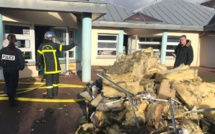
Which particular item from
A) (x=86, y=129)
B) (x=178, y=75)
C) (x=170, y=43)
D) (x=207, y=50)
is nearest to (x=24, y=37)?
(x=86, y=129)

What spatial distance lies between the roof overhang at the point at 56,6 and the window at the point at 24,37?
5.13ft

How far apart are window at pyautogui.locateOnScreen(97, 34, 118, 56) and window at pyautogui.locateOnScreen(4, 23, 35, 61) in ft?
21.4

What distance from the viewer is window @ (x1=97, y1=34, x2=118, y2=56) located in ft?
49.5

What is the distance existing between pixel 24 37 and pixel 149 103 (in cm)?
702

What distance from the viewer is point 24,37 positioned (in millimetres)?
9031

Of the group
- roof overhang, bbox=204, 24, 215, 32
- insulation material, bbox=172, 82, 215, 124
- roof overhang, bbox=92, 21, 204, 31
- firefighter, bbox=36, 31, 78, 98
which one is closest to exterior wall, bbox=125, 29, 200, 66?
roof overhang, bbox=92, 21, 204, 31

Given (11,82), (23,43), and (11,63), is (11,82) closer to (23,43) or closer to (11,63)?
(11,63)

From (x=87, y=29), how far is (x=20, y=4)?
2.58m

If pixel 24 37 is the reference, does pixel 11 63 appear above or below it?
below

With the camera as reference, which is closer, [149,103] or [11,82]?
[149,103]

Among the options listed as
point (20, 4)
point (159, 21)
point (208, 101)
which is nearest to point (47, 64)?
point (20, 4)

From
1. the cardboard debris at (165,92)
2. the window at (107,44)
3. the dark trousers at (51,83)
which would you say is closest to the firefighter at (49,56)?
the dark trousers at (51,83)

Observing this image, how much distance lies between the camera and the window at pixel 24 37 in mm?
8781

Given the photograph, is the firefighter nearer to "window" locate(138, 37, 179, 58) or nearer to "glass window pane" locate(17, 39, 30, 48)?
"glass window pane" locate(17, 39, 30, 48)
